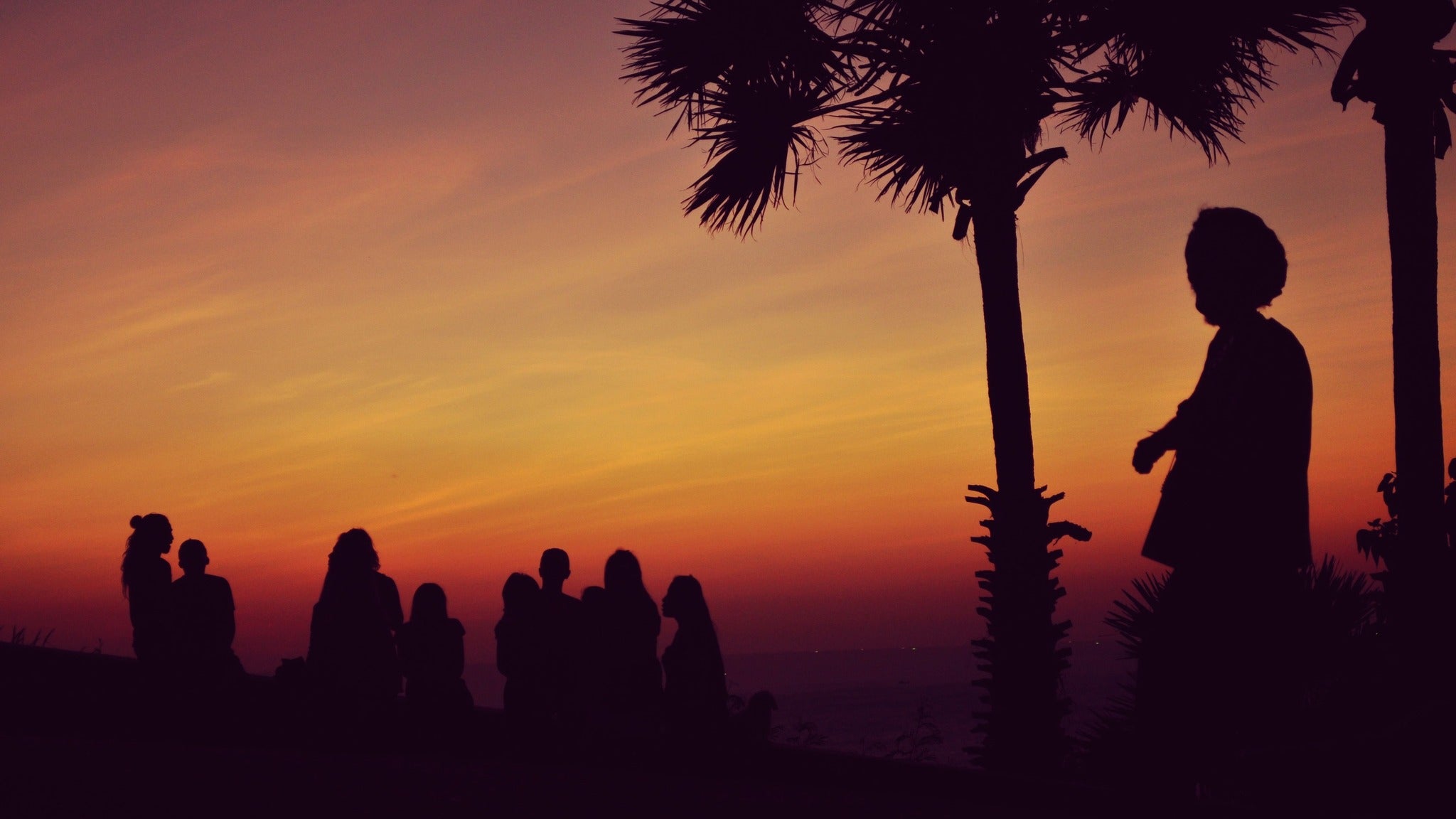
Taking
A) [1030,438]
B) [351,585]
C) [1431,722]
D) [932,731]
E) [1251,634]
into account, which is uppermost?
[1030,438]

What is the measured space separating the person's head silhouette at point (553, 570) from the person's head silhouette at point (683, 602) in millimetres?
888

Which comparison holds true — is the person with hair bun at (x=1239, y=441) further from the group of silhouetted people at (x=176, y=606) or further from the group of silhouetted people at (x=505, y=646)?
the group of silhouetted people at (x=176, y=606)

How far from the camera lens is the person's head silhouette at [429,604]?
7605 mm

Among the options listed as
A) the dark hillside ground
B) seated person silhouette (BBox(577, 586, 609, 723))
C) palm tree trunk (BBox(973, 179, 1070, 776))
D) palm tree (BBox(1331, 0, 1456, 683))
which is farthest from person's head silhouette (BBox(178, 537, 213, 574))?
palm tree (BBox(1331, 0, 1456, 683))

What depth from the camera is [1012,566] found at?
396 inches

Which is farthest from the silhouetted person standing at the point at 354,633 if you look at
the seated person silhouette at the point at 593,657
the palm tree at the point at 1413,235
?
the palm tree at the point at 1413,235

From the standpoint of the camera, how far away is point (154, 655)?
7836 millimetres

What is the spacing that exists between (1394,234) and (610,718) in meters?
8.20

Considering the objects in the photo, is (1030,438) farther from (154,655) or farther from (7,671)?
(7,671)

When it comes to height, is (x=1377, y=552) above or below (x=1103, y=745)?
above

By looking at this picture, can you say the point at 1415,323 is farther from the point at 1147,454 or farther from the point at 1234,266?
the point at 1147,454

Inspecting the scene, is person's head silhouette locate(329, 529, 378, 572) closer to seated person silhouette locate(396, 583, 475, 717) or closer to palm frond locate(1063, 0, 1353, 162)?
seated person silhouette locate(396, 583, 475, 717)

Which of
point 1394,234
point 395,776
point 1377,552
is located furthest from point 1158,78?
point 395,776

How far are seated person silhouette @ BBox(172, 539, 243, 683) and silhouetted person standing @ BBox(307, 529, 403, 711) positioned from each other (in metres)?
0.74
